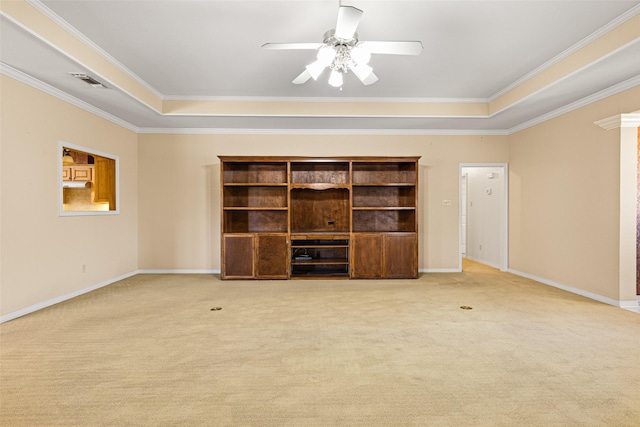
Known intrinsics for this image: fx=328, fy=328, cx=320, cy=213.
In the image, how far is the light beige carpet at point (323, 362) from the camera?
196cm

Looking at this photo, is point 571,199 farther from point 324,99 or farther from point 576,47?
point 324,99

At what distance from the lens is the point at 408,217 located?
6.03 meters

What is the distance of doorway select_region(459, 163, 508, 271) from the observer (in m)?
6.25

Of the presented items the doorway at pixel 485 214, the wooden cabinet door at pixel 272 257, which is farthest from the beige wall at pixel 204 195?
the wooden cabinet door at pixel 272 257

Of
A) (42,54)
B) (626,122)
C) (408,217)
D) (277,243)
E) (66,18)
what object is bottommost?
(277,243)

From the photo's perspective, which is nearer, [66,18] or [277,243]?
[66,18]

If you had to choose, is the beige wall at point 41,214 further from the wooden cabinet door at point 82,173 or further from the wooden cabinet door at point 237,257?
the wooden cabinet door at point 237,257

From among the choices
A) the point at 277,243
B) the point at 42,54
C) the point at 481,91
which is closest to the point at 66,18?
the point at 42,54

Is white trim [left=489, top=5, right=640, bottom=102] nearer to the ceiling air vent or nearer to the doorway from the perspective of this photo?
the doorway

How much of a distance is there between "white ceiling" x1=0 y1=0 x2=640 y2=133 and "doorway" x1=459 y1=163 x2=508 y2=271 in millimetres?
1417

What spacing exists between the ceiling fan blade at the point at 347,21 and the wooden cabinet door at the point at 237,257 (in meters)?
3.75

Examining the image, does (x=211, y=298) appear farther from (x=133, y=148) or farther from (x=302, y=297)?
(x=133, y=148)

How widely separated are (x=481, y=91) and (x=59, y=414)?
5.86 m

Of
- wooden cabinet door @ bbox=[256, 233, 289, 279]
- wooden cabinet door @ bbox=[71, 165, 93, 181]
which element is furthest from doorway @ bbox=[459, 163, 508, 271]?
wooden cabinet door @ bbox=[71, 165, 93, 181]
